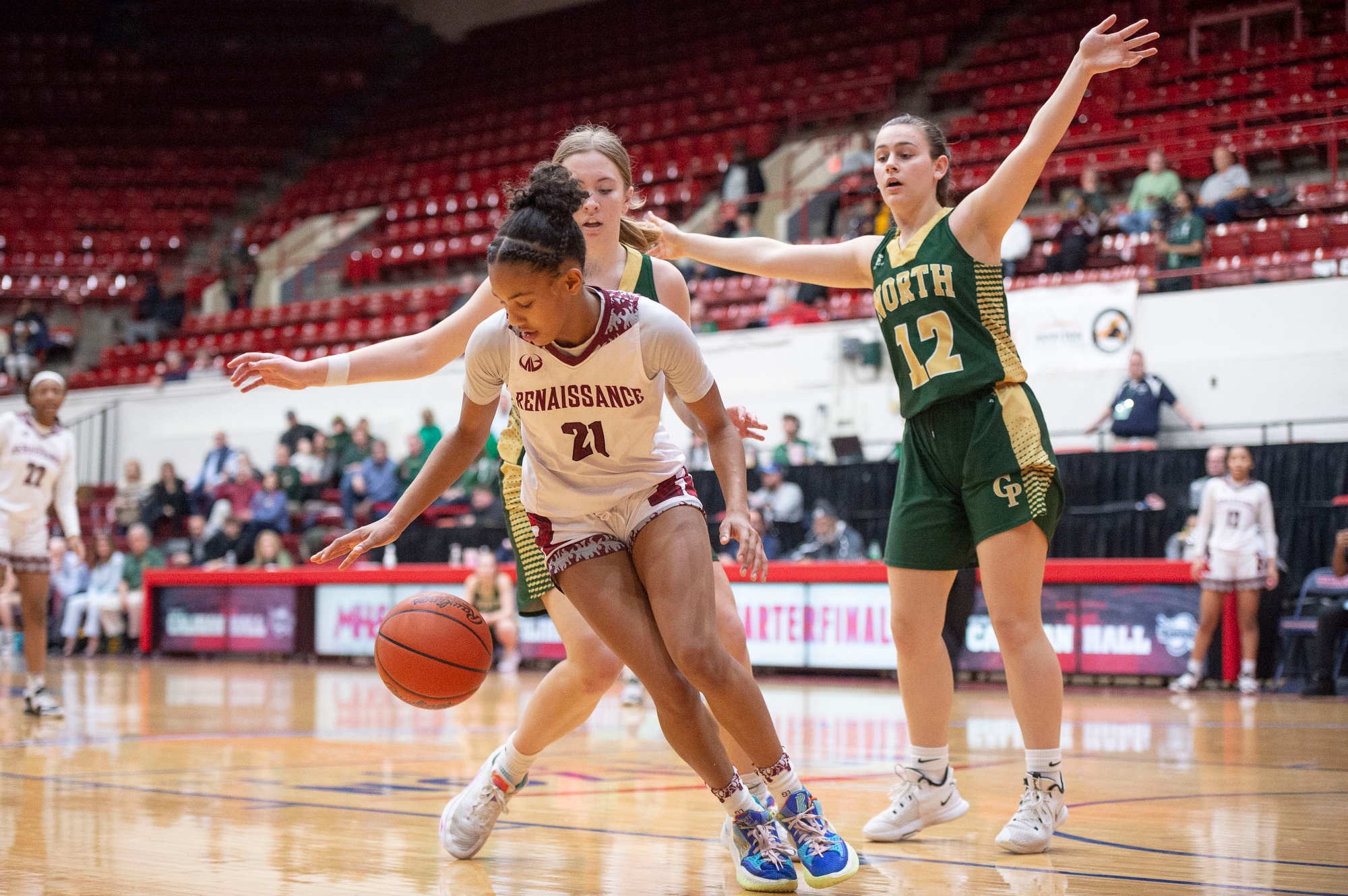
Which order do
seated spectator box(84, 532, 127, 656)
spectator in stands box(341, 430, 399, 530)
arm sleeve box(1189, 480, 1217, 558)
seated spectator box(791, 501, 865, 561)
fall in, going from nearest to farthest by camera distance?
arm sleeve box(1189, 480, 1217, 558) → seated spectator box(791, 501, 865, 561) → spectator in stands box(341, 430, 399, 530) → seated spectator box(84, 532, 127, 656)

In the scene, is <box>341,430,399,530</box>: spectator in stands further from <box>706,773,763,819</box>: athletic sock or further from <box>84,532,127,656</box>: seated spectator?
<box>706,773,763,819</box>: athletic sock

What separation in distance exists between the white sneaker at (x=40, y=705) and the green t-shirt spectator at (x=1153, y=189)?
418 inches

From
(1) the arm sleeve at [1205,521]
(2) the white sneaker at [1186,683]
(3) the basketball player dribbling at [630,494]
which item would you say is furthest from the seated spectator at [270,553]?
(3) the basketball player dribbling at [630,494]

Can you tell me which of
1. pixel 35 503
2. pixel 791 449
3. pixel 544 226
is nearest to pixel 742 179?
pixel 791 449

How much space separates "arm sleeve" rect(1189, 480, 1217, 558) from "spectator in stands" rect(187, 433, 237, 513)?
1137cm

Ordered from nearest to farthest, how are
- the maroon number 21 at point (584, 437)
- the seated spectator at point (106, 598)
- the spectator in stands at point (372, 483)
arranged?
1. the maroon number 21 at point (584, 437)
2. the spectator in stands at point (372, 483)
3. the seated spectator at point (106, 598)

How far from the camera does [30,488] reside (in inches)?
323

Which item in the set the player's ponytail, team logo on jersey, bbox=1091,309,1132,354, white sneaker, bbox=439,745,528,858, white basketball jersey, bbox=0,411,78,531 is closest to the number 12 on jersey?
the player's ponytail

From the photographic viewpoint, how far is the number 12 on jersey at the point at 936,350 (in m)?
3.94

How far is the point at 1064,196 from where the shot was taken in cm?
1486

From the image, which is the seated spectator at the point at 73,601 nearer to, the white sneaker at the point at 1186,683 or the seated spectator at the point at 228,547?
the seated spectator at the point at 228,547

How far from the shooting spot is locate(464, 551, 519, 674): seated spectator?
40.0ft

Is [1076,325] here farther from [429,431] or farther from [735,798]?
[735,798]

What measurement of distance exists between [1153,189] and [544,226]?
12.0m
